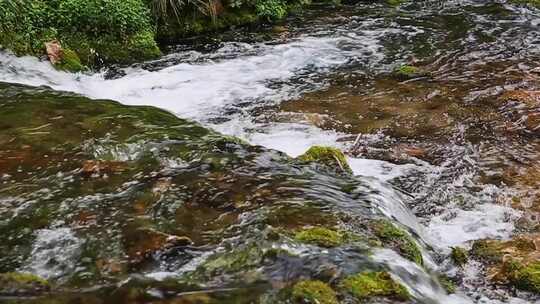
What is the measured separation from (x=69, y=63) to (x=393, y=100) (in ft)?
15.9

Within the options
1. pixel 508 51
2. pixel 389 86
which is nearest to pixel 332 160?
pixel 389 86

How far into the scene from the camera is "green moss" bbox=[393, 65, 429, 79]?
852cm

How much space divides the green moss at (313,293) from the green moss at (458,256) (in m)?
1.64

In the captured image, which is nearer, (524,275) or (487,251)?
(524,275)

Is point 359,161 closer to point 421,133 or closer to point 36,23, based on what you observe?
point 421,133

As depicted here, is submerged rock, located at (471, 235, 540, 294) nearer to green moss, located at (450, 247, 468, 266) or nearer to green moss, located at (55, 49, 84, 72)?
green moss, located at (450, 247, 468, 266)

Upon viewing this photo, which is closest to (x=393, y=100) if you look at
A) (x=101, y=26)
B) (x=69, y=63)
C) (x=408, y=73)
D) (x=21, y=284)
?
(x=408, y=73)

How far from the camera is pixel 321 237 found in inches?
138

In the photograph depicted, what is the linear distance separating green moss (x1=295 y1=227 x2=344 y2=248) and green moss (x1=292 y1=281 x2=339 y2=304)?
1.48ft

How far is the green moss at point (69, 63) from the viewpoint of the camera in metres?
8.39

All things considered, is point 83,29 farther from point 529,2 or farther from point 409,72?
point 529,2

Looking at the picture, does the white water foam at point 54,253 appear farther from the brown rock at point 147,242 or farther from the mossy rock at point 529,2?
the mossy rock at point 529,2

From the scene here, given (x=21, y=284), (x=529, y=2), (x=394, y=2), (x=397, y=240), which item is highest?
(x=21, y=284)

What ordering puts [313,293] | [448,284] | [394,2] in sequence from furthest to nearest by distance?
[394,2] → [448,284] → [313,293]
